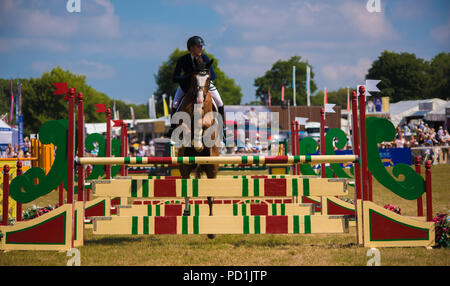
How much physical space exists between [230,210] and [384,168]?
2.23 metres

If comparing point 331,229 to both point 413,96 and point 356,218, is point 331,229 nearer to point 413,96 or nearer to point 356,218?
point 356,218

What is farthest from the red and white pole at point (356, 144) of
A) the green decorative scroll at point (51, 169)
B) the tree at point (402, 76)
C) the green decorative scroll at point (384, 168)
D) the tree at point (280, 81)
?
the tree at point (280, 81)

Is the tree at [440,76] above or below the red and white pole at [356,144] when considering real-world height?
above

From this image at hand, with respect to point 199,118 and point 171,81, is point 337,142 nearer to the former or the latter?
point 199,118

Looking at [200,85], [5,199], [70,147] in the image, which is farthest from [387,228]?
[5,199]

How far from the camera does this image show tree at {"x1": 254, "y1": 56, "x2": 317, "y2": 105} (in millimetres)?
69250

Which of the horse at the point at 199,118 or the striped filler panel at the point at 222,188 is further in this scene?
the horse at the point at 199,118

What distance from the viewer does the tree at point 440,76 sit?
2147 inches

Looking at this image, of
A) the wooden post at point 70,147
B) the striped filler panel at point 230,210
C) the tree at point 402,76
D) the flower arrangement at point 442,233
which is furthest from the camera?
the tree at point 402,76

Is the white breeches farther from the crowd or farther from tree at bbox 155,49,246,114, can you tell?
tree at bbox 155,49,246,114

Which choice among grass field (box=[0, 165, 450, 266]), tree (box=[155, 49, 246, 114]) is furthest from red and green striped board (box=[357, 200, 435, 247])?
tree (box=[155, 49, 246, 114])

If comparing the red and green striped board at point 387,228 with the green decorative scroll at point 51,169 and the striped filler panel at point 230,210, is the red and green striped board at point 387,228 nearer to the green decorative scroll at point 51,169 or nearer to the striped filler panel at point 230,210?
the striped filler panel at point 230,210

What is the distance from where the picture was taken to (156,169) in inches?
683

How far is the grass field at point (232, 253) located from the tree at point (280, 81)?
64178 mm
